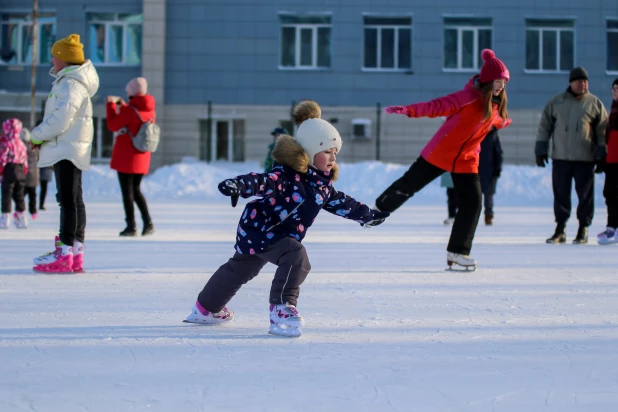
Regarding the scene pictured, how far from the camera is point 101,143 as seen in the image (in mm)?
25438

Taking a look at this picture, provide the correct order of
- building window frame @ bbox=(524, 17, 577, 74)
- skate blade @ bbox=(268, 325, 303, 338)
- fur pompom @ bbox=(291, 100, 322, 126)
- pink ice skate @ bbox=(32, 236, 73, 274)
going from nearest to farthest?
skate blade @ bbox=(268, 325, 303, 338) < fur pompom @ bbox=(291, 100, 322, 126) < pink ice skate @ bbox=(32, 236, 73, 274) < building window frame @ bbox=(524, 17, 577, 74)

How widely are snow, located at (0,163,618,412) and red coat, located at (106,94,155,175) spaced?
98cm

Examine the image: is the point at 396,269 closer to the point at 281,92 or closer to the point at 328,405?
the point at 328,405

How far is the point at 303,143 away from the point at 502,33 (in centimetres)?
2171

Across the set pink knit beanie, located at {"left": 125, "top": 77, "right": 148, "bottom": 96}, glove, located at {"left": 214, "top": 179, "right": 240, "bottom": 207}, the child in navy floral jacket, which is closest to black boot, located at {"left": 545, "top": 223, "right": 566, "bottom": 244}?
pink knit beanie, located at {"left": 125, "top": 77, "right": 148, "bottom": 96}

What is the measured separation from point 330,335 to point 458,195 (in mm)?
2799

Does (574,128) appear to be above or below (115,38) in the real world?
below

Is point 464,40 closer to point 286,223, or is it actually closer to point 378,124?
point 378,124

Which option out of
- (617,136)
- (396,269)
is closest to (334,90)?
(617,136)

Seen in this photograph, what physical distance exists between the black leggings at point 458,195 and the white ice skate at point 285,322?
2599 millimetres

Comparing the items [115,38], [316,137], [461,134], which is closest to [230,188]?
[316,137]

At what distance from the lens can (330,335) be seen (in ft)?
13.2

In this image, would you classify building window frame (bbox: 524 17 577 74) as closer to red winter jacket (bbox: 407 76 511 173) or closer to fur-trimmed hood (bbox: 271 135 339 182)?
red winter jacket (bbox: 407 76 511 173)

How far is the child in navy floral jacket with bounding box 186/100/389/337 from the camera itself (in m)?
4.08
